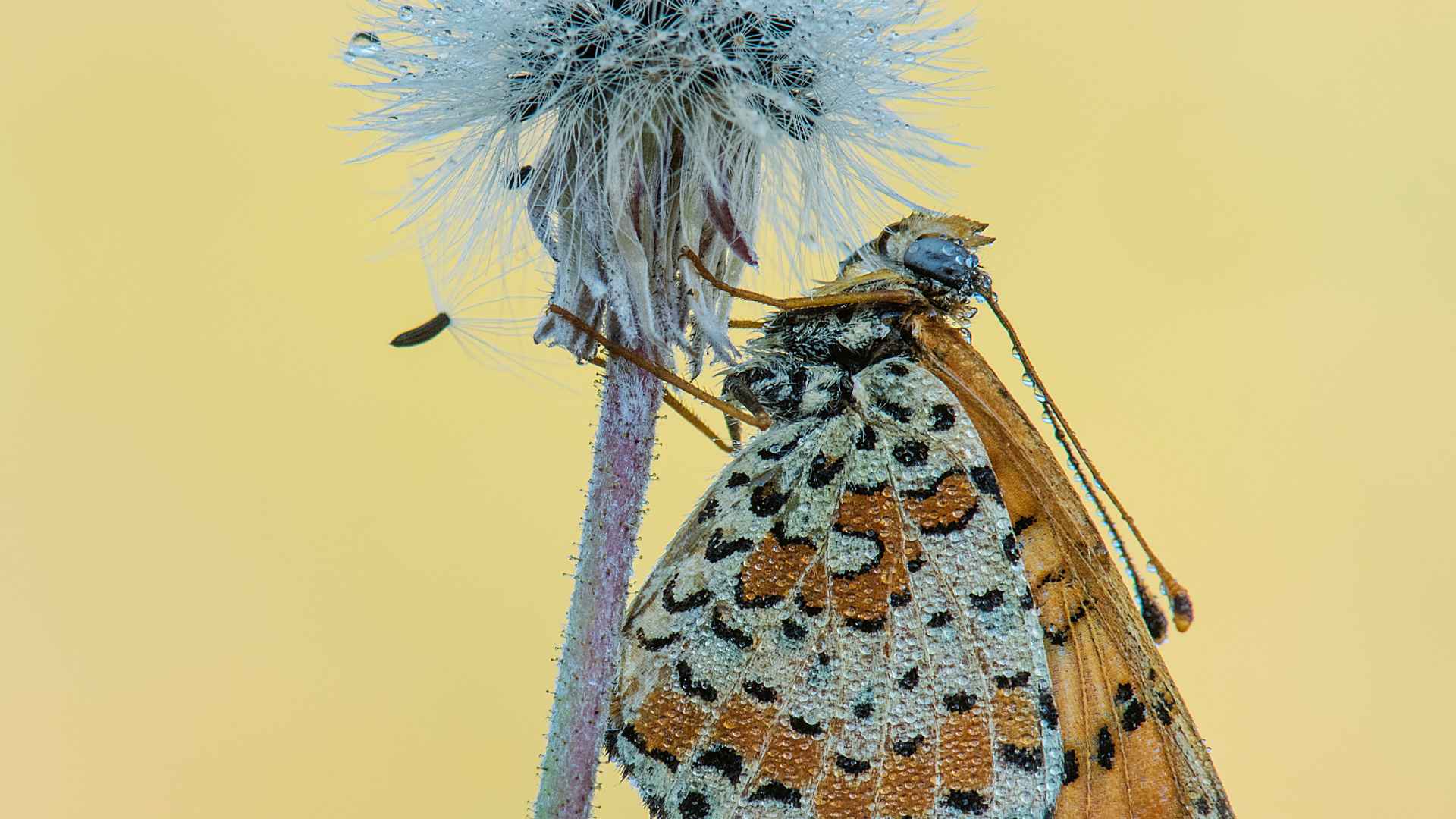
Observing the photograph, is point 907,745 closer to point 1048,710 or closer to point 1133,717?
point 1048,710

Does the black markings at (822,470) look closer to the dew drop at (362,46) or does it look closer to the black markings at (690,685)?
the black markings at (690,685)

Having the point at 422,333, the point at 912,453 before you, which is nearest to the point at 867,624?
the point at 912,453

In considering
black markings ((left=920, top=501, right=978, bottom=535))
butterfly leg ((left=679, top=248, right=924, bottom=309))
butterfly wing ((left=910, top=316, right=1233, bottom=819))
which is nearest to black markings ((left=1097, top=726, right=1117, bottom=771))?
butterfly wing ((left=910, top=316, right=1233, bottom=819))

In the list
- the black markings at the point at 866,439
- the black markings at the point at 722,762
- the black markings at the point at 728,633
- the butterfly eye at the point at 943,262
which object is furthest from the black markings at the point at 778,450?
→ the black markings at the point at 722,762

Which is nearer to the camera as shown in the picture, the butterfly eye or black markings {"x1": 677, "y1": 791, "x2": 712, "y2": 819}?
black markings {"x1": 677, "y1": 791, "x2": 712, "y2": 819}

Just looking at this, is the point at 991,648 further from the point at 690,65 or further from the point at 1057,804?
the point at 690,65

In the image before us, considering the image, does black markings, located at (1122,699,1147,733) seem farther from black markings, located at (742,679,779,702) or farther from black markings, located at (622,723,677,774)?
black markings, located at (622,723,677,774)

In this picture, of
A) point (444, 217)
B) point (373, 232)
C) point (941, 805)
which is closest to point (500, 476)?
point (373, 232)
